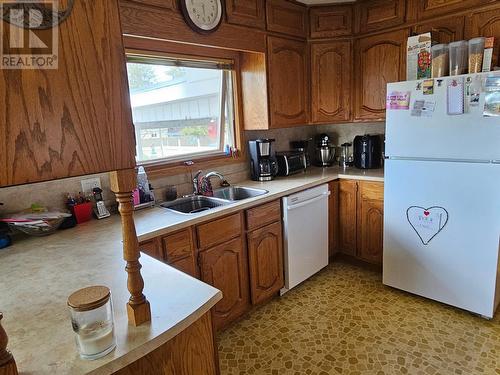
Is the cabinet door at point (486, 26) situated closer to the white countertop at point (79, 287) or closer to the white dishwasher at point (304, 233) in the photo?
the white dishwasher at point (304, 233)

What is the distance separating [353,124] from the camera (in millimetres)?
3338

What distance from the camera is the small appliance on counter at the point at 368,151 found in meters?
2.99

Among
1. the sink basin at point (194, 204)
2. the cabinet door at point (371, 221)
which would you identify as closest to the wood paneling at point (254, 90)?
the sink basin at point (194, 204)

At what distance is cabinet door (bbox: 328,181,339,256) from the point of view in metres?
2.92

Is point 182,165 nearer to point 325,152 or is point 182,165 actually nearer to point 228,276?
point 228,276

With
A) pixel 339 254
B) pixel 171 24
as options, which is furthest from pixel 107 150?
pixel 339 254

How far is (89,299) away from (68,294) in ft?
1.43

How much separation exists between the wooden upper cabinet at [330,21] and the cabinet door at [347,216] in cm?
138

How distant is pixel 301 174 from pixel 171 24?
1716 millimetres

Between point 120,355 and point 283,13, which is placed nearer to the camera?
point 120,355

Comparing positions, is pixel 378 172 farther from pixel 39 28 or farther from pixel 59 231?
pixel 39 28

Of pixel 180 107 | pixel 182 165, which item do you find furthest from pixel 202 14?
pixel 182 165

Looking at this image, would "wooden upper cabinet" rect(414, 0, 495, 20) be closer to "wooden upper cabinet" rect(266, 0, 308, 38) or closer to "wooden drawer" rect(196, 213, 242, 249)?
"wooden upper cabinet" rect(266, 0, 308, 38)

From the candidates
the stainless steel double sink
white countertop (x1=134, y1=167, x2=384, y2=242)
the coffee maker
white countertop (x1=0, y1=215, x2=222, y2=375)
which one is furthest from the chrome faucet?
white countertop (x1=0, y1=215, x2=222, y2=375)
